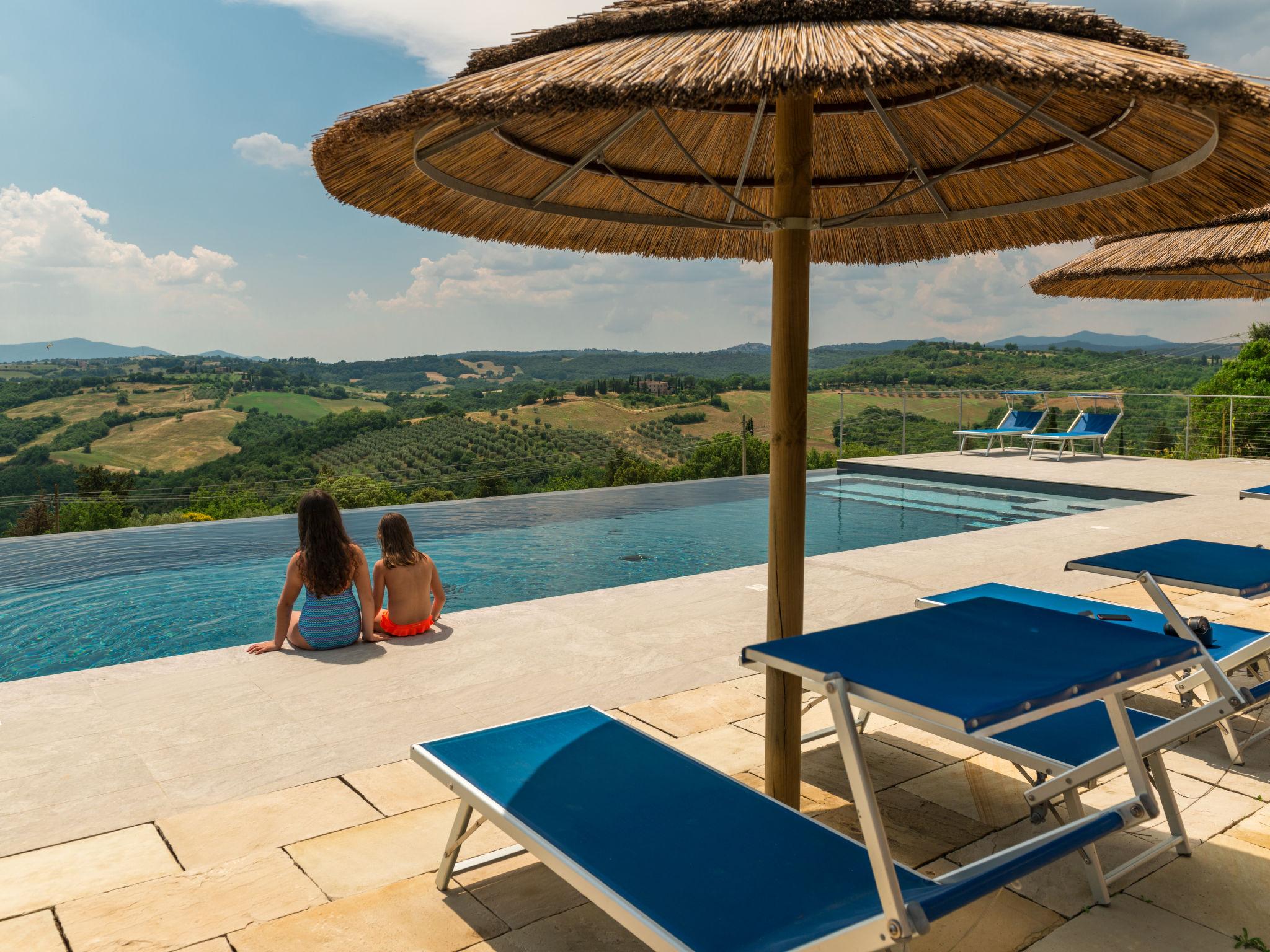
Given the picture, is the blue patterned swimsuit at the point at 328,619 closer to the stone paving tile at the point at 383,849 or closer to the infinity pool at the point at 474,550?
the stone paving tile at the point at 383,849

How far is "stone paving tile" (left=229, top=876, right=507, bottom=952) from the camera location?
2.08 m

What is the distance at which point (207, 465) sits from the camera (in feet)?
96.4

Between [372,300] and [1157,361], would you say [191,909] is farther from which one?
[372,300]

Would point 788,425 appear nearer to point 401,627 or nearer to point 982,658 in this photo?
point 982,658

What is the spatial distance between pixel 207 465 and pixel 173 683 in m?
28.4

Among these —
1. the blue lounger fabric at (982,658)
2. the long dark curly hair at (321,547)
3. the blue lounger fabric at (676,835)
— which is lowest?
the blue lounger fabric at (676,835)

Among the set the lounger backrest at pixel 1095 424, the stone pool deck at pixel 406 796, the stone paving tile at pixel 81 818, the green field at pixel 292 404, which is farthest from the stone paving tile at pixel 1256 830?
the green field at pixel 292 404

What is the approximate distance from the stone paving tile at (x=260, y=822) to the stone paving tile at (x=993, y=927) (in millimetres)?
1713

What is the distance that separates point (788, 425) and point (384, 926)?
1738mm

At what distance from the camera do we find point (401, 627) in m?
4.65

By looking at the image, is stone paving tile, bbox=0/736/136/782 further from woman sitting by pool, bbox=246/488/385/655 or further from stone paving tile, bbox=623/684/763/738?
stone paving tile, bbox=623/684/763/738

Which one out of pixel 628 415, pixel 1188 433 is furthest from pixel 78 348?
pixel 1188 433

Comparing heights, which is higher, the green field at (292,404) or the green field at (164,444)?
the green field at (292,404)

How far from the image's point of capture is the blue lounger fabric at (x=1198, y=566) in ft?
10.1
